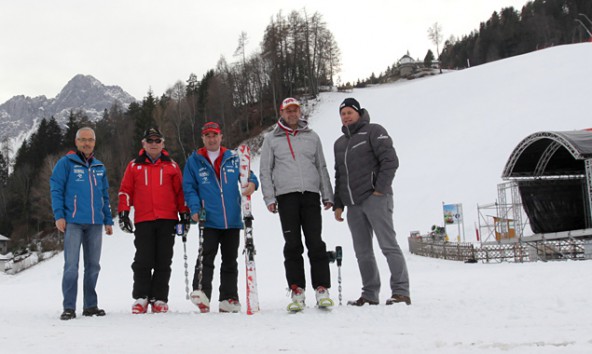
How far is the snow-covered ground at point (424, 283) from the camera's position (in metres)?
3.29

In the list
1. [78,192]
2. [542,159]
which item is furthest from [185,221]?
[542,159]

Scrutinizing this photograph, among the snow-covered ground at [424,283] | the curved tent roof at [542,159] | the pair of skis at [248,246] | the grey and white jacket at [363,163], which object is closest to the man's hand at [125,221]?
the snow-covered ground at [424,283]

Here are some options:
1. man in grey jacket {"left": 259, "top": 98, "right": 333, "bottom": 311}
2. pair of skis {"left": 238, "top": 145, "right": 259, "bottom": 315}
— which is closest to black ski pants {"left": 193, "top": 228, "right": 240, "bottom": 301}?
pair of skis {"left": 238, "top": 145, "right": 259, "bottom": 315}

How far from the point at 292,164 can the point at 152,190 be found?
1.60 m

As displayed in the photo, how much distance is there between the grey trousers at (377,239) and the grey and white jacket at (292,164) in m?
0.41

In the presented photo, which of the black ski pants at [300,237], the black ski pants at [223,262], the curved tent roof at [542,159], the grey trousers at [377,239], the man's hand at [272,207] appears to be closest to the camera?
the black ski pants at [300,237]

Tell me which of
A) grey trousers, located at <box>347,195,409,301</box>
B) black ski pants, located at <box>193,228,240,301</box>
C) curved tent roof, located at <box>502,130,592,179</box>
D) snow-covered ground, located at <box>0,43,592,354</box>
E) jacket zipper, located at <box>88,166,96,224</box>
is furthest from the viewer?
curved tent roof, located at <box>502,130,592,179</box>

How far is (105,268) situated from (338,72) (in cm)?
3738

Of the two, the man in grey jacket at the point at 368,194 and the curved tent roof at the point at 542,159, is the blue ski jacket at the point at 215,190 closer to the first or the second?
the man in grey jacket at the point at 368,194

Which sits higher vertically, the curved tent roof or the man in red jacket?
the curved tent roof

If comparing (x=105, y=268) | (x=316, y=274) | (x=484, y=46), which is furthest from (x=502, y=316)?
(x=484, y=46)

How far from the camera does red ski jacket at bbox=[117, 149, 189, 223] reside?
5.42 m

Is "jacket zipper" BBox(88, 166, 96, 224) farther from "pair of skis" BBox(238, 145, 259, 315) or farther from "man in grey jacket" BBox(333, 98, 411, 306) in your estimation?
"man in grey jacket" BBox(333, 98, 411, 306)

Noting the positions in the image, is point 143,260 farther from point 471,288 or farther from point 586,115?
point 586,115
